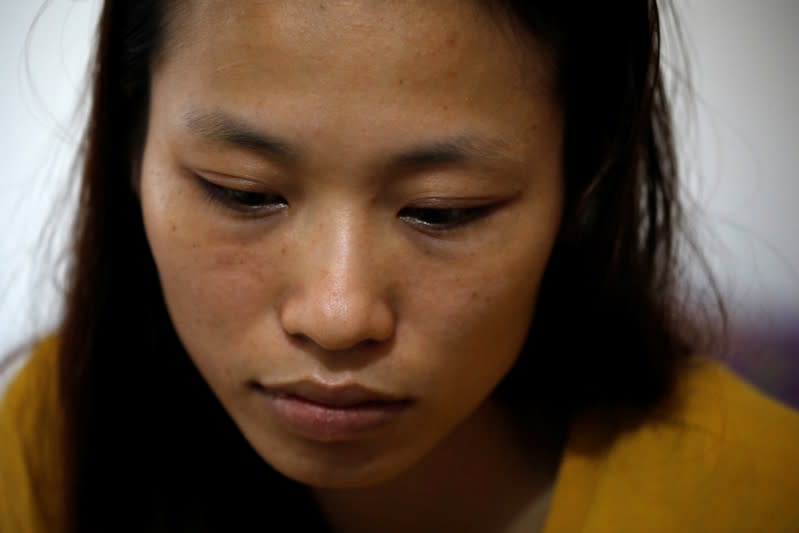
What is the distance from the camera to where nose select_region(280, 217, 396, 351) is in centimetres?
53

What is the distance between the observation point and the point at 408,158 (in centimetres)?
53

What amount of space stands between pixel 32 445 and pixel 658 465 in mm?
538

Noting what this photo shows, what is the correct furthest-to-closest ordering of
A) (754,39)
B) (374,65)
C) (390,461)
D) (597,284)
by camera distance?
(754,39) → (597,284) → (390,461) → (374,65)

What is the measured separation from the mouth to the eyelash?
118 millimetres

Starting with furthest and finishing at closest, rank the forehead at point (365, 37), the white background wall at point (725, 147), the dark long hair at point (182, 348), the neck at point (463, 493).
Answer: the white background wall at point (725, 147) → the neck at point (463, 493) → the dark long hair at point (182, 348) → the forehead at point (365, 37)

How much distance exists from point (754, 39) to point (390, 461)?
1004mm

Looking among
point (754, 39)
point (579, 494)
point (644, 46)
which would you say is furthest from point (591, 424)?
point (754, 39)

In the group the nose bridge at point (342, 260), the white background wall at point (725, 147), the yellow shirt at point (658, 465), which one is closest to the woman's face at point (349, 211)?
the nose bridge at point (342, 260)

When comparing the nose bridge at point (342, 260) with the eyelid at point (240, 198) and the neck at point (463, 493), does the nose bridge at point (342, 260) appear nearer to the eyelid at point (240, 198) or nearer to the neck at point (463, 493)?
the eyelid at point (240, 198)

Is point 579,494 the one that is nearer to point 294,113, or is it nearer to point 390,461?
point 390,461

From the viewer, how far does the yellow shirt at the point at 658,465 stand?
2.19 feet

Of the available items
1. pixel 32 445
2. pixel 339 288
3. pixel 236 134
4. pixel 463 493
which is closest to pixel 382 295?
pixel 339 288

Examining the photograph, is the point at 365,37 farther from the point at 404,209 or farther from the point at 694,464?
the point at 694,464

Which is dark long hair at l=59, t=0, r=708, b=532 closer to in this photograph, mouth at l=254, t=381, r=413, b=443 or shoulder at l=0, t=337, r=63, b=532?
shoulder at l=0, t=337, r=63, b=532
